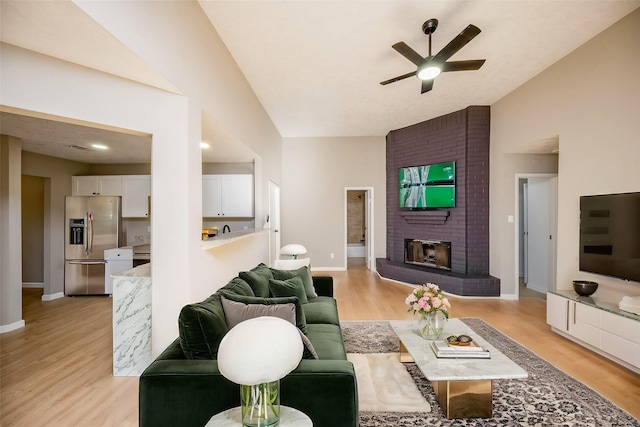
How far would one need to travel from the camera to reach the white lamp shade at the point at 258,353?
1.07 metres

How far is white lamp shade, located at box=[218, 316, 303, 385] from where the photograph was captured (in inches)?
42.1

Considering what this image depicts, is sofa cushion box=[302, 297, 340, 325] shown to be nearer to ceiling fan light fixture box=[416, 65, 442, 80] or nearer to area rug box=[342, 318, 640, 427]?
area rug box=[342, 318, 640, 427]

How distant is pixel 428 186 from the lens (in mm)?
5969

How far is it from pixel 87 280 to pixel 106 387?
139 inches

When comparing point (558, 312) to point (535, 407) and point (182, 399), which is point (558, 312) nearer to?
point (535, 407)

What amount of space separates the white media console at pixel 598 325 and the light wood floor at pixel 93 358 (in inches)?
5.2

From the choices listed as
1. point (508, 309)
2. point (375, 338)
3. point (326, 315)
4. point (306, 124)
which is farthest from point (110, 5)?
point (508, 309)

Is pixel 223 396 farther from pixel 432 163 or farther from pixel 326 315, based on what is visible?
pixel 432 163

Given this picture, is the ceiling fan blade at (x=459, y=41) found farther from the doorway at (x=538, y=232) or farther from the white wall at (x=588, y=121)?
the doorway at (x=538, y=232)

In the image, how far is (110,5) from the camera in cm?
155

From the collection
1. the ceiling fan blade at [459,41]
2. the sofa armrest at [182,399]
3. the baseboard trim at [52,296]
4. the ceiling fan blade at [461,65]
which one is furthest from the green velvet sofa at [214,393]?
the baseboard trim at [52,296]

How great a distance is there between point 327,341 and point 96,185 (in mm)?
5522

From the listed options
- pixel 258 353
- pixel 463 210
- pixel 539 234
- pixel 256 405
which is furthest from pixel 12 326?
pixel 539 234

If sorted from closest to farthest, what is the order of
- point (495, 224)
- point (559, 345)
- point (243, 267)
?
point (559, 345) < point (243, 267) < point (495, 224)
